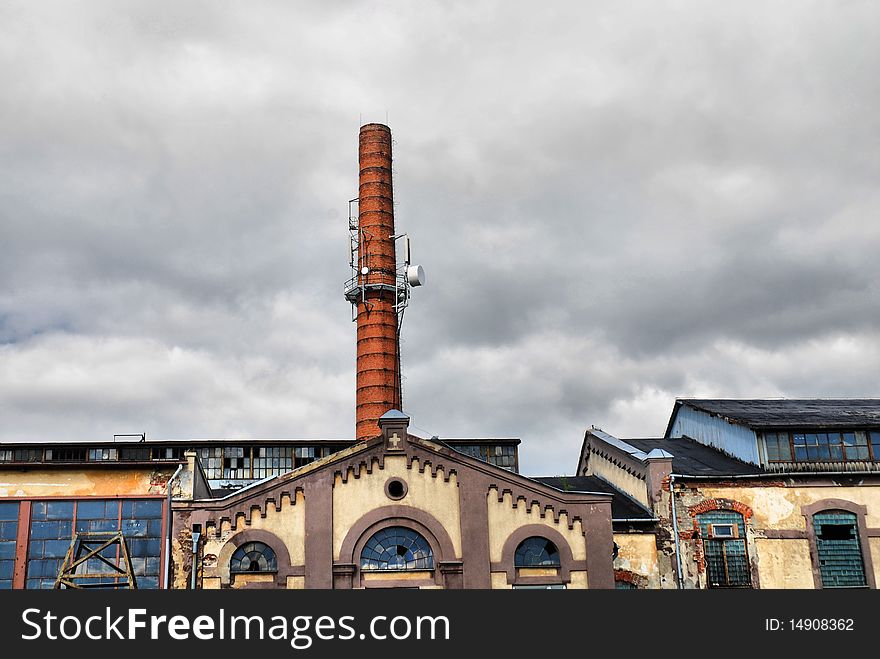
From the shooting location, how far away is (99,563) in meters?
27.2

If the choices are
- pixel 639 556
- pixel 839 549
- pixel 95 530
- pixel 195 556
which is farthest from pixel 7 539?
pixel 839 549

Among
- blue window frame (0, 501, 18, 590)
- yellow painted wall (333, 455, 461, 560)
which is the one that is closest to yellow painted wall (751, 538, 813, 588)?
yellow painted wall (333, 455, 461, 560)

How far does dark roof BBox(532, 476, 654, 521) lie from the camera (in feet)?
98.7

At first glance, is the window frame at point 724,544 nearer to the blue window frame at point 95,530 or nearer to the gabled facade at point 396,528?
the gabled facade at point 396,528

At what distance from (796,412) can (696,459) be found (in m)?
4.78

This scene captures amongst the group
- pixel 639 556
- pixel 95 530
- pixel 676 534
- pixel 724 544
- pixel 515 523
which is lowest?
pixel 639 556

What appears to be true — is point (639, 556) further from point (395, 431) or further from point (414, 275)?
point (414, 275)

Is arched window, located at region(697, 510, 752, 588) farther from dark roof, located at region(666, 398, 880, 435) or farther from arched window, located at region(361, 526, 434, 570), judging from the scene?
arched window, located at region(361, 526, 434, 570)

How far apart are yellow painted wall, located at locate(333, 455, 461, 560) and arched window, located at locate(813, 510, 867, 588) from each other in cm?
1274

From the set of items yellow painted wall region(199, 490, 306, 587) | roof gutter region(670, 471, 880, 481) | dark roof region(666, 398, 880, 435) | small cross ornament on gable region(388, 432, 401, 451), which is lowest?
yellow painted wall region(199, 490, 306, 587)

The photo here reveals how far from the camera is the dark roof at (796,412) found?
32.0 metres
